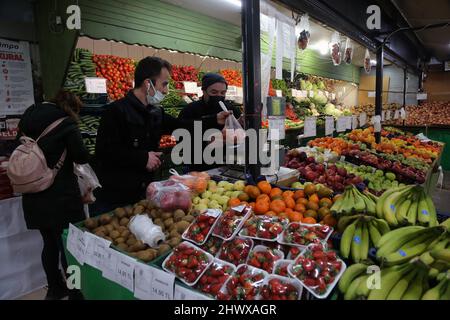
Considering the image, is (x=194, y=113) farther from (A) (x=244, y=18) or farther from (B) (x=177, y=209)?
(B) (x=177, y=209)

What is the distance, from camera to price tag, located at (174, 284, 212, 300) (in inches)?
52.6

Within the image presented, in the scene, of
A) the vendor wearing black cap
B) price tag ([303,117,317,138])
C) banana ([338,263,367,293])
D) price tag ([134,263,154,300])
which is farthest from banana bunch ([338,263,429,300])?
price tag ([303,117,317,138])

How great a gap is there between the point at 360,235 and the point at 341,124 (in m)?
3.77

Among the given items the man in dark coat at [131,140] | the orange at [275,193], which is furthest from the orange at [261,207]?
the man in dark coat at [131,140]

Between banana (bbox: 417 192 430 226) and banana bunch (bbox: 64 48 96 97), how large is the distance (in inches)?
145

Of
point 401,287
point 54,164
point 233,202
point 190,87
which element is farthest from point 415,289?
point 190,87

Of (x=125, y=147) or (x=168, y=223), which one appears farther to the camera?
(x=125, y=147)

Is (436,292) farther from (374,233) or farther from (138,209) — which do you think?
(138,209)

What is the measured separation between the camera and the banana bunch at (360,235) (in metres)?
1.55

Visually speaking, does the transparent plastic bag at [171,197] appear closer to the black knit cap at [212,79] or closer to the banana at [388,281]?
the banana at [388,281]

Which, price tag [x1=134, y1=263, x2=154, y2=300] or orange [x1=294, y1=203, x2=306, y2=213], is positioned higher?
orange [x1=294, y1=203, x2=306, y2=213]

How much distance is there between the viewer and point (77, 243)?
6.56ft

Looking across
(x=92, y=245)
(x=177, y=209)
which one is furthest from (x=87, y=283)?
(x=177, y=209)

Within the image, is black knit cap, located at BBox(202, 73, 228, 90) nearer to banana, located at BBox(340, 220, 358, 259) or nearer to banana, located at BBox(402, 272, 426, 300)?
banana, located at BBox(340, 220, 358, 259)
